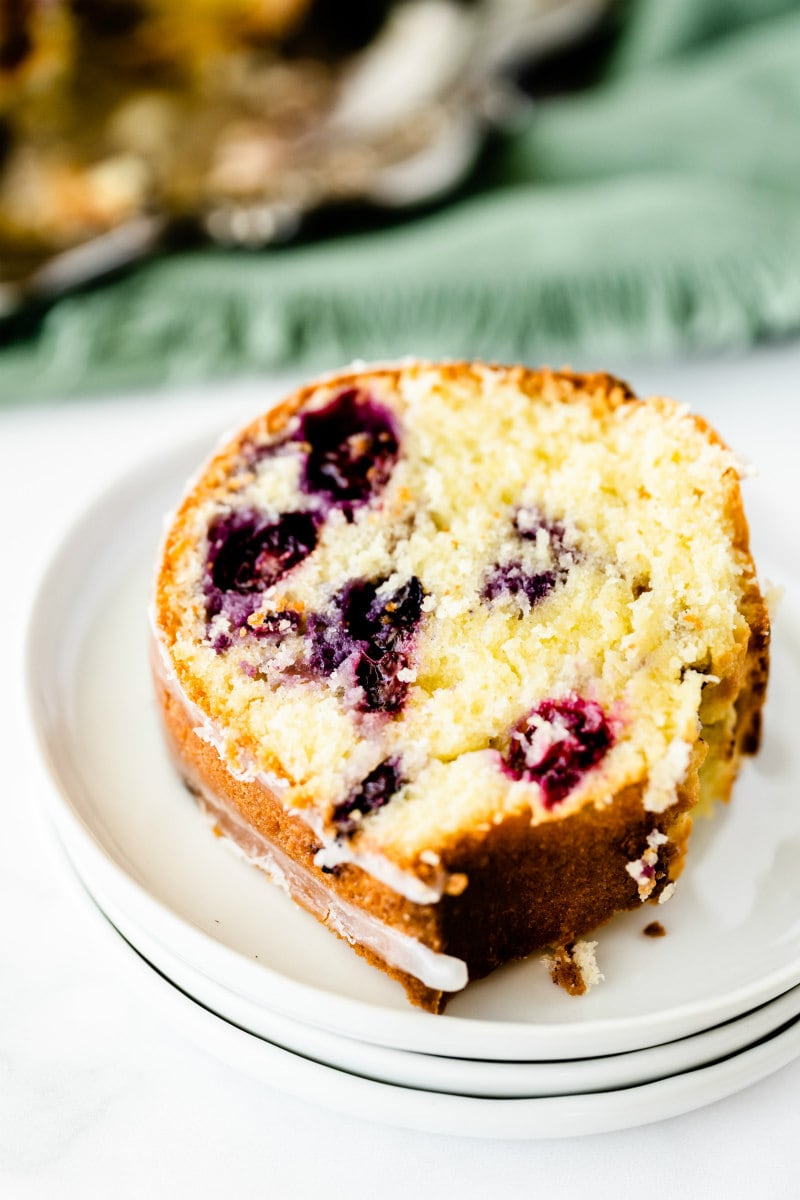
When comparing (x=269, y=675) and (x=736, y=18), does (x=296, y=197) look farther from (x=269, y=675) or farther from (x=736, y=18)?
(x=269, y=675)

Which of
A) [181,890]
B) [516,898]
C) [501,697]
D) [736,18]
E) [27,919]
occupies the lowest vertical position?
[27,919]

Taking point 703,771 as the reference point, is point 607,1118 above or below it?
below

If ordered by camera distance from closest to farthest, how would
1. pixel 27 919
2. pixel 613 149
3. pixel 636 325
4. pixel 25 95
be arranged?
pixel 27 919 < pixel 636 325 < pixel 25 95 < pixel 613 149

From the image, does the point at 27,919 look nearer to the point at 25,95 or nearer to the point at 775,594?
the point at 775,594

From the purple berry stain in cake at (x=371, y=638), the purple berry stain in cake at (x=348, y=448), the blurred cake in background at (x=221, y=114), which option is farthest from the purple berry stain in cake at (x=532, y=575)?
the blurred cake in background at (x=221, y=114)

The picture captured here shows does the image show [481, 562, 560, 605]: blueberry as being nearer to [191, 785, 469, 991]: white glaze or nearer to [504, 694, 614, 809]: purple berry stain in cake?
[504, 694, 614, 809]: purple berry stain in cake

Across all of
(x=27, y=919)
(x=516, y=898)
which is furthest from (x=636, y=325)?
(x=27, y=919)

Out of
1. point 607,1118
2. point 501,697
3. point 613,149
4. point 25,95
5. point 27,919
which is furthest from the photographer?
point 613,149

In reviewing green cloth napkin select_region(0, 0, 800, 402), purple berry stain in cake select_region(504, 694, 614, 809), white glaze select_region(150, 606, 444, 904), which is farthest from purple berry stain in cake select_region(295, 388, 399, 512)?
green cloth napkin select_region(0, 0, 800, 402)

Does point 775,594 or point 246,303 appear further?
point 246,303
